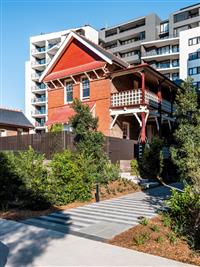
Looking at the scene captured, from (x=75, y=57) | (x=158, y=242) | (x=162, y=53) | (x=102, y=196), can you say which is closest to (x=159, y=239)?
(x=158, y=242)

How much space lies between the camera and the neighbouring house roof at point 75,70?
24791mm

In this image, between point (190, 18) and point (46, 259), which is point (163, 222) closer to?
point (46, 259)

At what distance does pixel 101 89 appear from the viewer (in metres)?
24.8

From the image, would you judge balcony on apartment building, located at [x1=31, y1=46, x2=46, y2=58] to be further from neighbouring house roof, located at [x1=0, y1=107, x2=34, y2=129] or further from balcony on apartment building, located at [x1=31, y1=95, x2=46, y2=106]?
neighbouring house roof, located at [x1=0, y1=107, x2=34, y2=129]

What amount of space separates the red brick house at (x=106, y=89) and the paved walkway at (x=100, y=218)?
447 inches

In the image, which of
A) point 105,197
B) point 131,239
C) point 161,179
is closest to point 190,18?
point 161,179

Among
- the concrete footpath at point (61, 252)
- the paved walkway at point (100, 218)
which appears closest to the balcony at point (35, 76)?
the paved walkway at point (100, 218)

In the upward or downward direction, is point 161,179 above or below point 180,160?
below

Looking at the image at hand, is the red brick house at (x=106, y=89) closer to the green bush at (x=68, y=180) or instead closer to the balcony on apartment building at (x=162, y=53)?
the green bush at (x=68, y=180)

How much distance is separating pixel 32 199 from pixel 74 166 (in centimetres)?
210

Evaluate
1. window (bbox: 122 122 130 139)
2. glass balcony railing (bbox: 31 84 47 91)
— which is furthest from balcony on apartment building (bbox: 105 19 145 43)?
window (bbox: 122 122 130 139)

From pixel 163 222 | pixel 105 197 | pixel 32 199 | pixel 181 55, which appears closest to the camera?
pixel 163 222

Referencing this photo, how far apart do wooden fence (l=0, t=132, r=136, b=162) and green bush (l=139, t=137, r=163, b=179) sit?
1.90 metres

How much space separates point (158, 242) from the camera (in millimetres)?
6766
